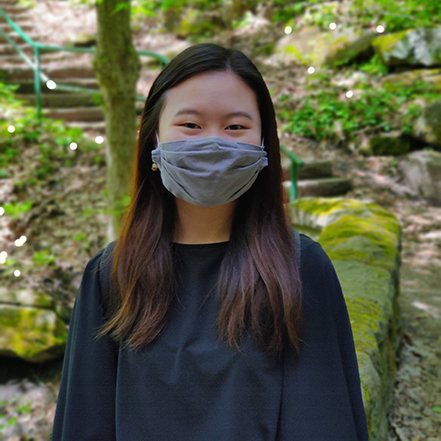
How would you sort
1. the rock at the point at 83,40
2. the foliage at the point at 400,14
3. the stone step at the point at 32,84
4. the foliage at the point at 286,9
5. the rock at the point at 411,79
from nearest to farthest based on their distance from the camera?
the rock at the point at 411,79, the stone step at the point at 32,84, the foliage at the point at 400,14, the rock at the point at 83,40, the foliage at the point at 286,9

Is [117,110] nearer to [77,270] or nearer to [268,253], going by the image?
[77,270]

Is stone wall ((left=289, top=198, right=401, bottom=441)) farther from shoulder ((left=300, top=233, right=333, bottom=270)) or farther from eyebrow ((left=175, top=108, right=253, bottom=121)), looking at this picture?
eyebrow ((left=175, top=108, right=253, bottom=121))

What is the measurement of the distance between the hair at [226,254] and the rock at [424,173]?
539 cm

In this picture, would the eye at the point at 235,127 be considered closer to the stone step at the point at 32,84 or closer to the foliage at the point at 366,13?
the stone step at the point at 32,84

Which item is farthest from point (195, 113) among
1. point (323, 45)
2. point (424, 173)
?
point (323, 45)

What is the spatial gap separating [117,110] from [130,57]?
582 mm

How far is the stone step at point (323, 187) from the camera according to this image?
6094mm

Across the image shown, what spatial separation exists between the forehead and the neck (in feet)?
1.01

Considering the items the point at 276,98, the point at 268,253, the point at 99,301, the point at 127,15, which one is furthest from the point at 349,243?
the point at 276,98

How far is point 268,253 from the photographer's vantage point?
1.24 meters

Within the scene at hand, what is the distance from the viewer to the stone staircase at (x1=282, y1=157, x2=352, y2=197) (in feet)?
20.0

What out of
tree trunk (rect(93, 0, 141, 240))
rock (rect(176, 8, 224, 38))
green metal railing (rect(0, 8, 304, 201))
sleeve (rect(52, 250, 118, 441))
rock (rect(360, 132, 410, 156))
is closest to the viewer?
sleeve (rect(52, 250, 118, 441))

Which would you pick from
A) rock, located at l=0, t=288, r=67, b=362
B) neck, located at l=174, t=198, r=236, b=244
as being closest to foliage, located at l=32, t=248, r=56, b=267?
rock, located at l=0, t=288, r=67, b=362

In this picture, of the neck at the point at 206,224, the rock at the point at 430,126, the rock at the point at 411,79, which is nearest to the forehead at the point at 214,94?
the neck at the point at 206,224
